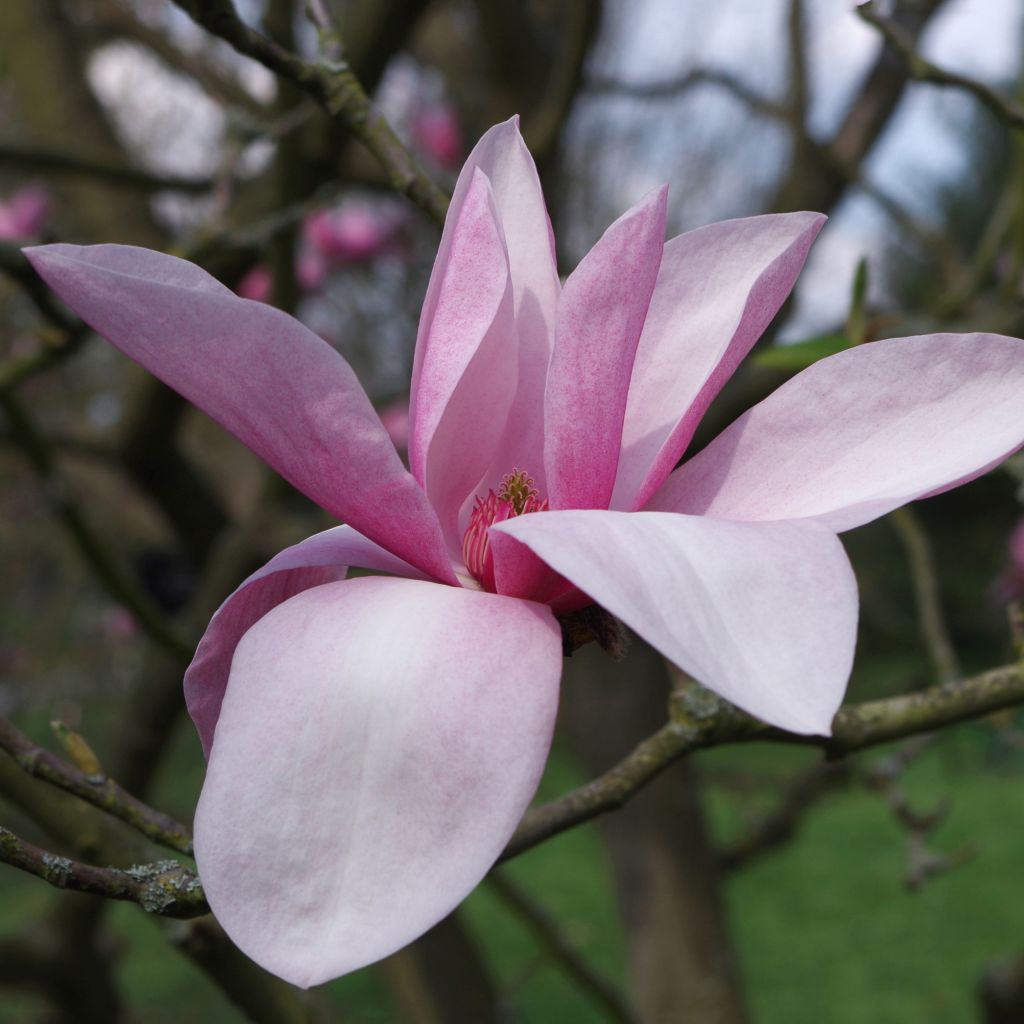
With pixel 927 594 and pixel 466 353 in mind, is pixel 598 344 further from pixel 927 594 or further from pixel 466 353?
pixel 927 594

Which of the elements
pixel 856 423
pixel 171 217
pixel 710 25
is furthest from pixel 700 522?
pixel 710 25

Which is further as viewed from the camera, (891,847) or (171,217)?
(891,847)

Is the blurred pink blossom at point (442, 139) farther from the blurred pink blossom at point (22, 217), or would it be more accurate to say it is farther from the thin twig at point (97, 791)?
the thin twig at point (97, 791)

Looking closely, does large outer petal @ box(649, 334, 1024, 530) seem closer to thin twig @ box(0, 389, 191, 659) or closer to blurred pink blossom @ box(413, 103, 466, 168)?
thin twig @ box(0, 389, 191, 659)

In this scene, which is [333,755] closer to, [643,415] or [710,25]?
[643,415]

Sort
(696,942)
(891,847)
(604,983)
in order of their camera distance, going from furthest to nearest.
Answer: (891,847)
(696,942)
(604,983)

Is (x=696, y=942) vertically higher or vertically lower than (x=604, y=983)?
lower

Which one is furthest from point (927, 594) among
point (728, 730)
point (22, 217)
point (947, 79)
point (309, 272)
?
point (309, 272)

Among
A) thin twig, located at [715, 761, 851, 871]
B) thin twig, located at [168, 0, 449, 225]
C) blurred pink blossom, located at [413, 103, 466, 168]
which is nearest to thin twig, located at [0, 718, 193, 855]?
thin twig, located at [168, 0, 449, 225]
